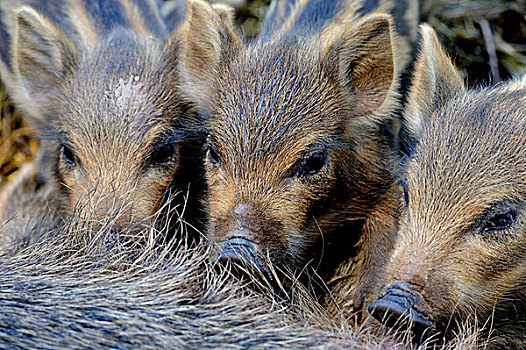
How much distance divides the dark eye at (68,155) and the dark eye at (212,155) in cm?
60

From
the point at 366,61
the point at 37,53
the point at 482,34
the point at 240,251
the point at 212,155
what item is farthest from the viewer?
the point at 482,34

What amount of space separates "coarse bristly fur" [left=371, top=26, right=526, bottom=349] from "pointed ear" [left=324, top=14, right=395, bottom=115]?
404 mm

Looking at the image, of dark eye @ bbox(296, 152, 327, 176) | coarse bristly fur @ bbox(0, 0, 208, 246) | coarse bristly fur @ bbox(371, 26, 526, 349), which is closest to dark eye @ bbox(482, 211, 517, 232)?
coarse bristly fur @ bbox(371, 26, 526, 349)

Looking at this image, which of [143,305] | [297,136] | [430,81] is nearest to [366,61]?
[430,81]

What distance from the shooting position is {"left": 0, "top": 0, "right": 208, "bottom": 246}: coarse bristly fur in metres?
2.80

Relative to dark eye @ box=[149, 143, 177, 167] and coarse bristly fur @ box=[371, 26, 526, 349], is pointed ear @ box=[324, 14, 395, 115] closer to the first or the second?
coarse bristly fur @ box=[371, 26, 526, 349]

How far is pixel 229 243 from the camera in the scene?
2.41 metres

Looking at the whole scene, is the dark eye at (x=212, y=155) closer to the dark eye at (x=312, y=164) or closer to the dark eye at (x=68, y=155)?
the dark eye at (x=312, y=164)

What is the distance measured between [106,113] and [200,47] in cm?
54

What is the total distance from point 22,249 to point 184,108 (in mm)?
985

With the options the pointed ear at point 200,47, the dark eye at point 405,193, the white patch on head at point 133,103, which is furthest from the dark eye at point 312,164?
the white patch on head at point 133,103

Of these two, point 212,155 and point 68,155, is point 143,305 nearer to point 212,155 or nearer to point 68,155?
point 212,155

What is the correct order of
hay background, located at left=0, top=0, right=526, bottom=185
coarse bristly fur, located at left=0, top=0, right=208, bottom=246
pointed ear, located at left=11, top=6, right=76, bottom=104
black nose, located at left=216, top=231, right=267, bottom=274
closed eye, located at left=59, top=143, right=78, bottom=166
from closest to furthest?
black nose, located at left=216, top=231, right=267, bottom=274, coarse bristly fur, located at left=0, top=0, right=208, bottom=246, closed eye, located at left=59, top=143, right=78, bottom=166, pointed ear, located at left=11, top=6, right=76, bottom=104, hay background, located at left=0, top=0, right=526, bottom=185

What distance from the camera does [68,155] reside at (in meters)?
3.02
